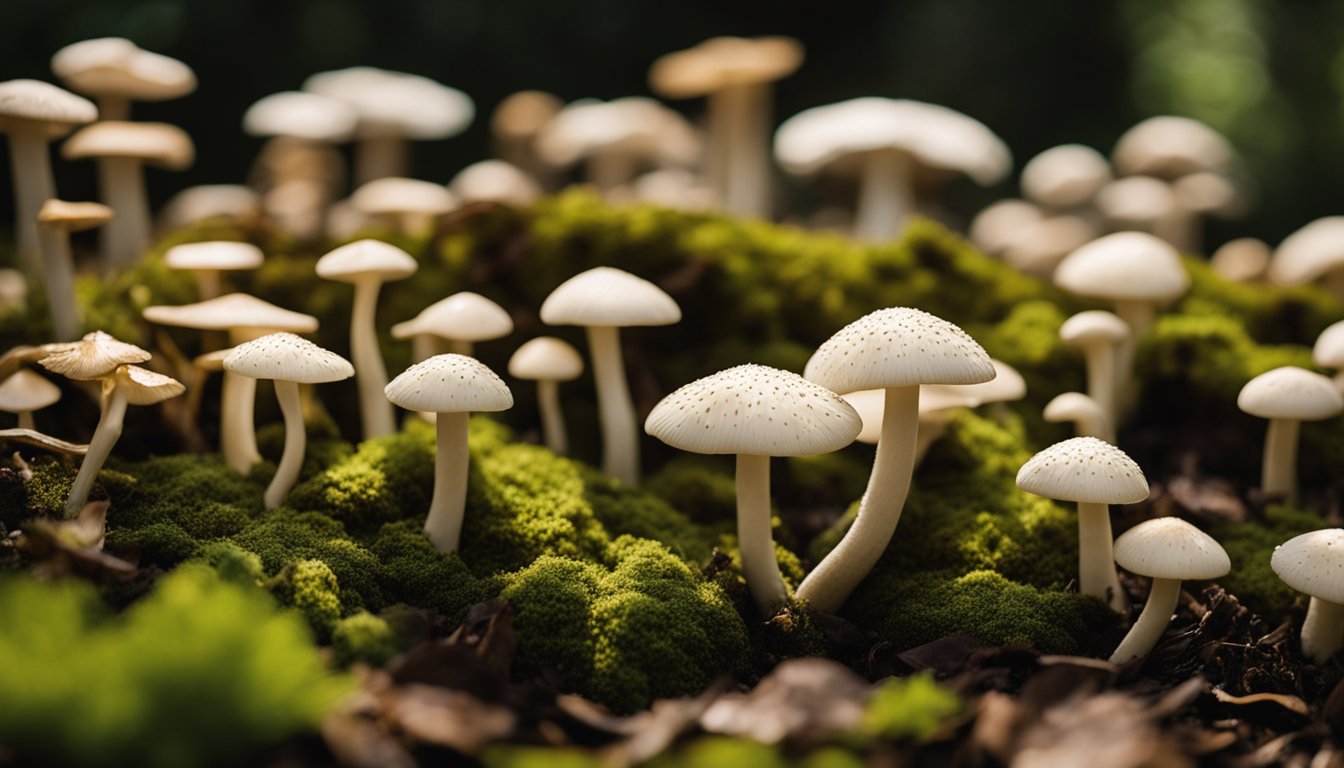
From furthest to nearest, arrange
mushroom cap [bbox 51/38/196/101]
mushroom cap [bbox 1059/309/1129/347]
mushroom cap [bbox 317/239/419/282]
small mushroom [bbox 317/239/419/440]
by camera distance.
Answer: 1. mushroom cap [bbox 51/38/196/101]
2. mushroom cap [bbox 1059/309/1129/347]
3. small mushroom [bbox 317/239/419/440]
4. mushroom cap [bbox 317/239/419/282]

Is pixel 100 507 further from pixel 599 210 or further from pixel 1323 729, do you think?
pixel 1323 729

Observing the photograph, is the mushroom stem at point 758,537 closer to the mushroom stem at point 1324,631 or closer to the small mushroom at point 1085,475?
the small mushroom at point 1085,475

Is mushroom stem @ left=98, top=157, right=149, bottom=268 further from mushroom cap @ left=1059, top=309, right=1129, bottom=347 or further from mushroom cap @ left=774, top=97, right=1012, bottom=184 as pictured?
mushroom cap @ left=1059, top=309, right=1129, bottom=347

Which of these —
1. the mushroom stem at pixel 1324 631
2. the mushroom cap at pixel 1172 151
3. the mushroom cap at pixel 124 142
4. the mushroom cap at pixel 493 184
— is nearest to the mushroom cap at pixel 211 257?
the mushroom cap at pixel 124 142

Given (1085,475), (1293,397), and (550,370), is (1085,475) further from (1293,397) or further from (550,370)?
(550,370)

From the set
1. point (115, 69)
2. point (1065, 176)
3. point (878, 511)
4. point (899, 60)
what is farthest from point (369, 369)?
point (899, 60)

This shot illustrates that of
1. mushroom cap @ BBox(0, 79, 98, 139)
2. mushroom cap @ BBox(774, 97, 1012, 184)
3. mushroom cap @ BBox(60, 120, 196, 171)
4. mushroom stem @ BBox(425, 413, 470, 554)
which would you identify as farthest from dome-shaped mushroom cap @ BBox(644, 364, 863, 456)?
mushroom cap @ BBox(774, 97, 1012, 184)
